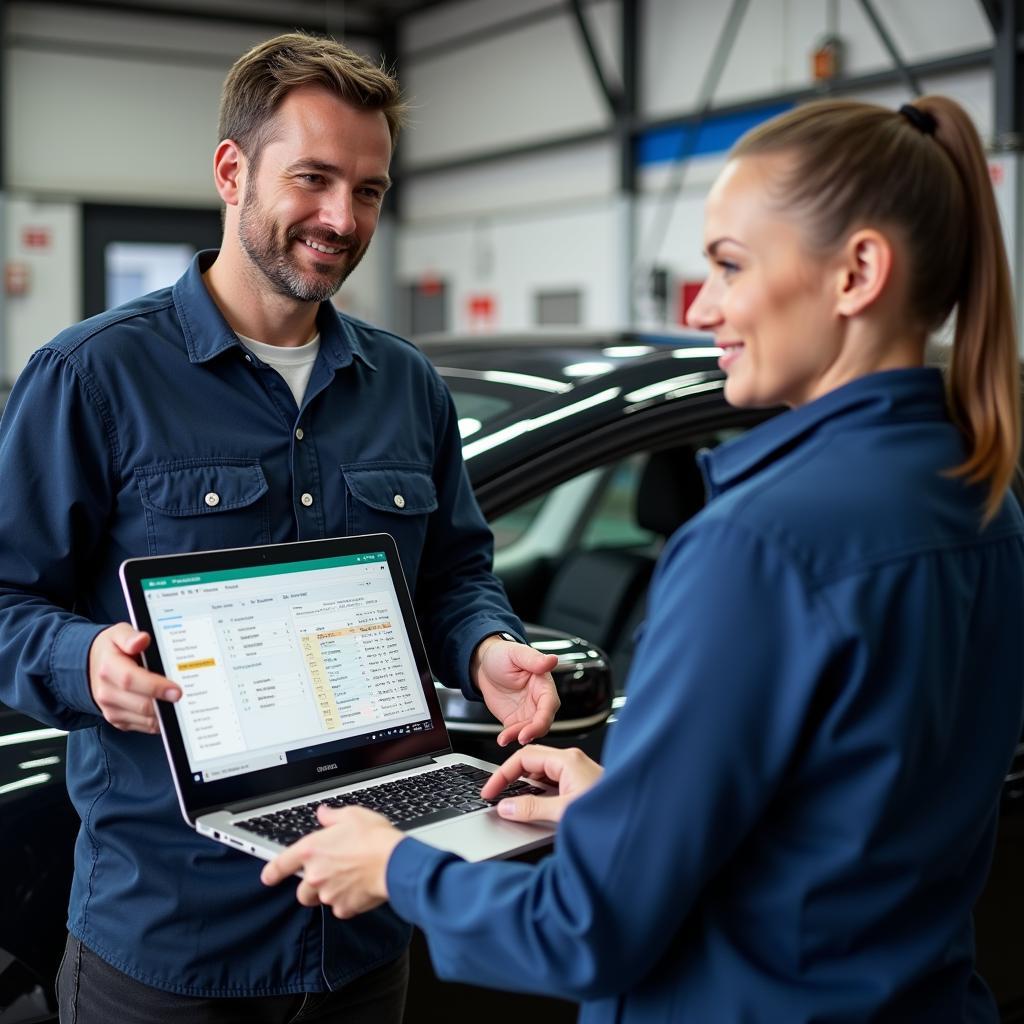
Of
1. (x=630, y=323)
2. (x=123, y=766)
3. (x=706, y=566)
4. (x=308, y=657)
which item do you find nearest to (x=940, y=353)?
(x=706, y=566)

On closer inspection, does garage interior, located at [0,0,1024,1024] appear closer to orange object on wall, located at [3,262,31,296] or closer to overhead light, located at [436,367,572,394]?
orange object on wall, located at [3,262,31,296]

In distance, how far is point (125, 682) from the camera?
1.29m

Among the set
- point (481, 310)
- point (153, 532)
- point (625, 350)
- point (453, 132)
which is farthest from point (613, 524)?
point (453, 132)

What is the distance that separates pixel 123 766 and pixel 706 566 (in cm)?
79

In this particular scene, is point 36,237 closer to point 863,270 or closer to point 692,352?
point 692,352

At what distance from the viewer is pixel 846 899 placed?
1042 mm

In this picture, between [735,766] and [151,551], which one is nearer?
[735,766]

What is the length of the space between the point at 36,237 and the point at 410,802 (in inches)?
404

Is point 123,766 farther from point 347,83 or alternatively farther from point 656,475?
point 656,475

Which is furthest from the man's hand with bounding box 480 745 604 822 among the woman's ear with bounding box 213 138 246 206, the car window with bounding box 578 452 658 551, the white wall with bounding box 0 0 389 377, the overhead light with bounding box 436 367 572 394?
the white wall with bounding box 0 0 389 377

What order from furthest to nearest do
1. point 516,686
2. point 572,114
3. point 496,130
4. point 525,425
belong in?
1. point 496,130
2. point 572,114
3. point 525,425
4. point 516,686

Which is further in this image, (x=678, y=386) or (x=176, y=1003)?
(x=678, y=386)

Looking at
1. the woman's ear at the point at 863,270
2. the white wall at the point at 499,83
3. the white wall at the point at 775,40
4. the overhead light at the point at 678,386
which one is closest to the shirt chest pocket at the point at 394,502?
the overhead light at the point at 678,386

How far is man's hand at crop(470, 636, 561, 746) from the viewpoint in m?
1.56
